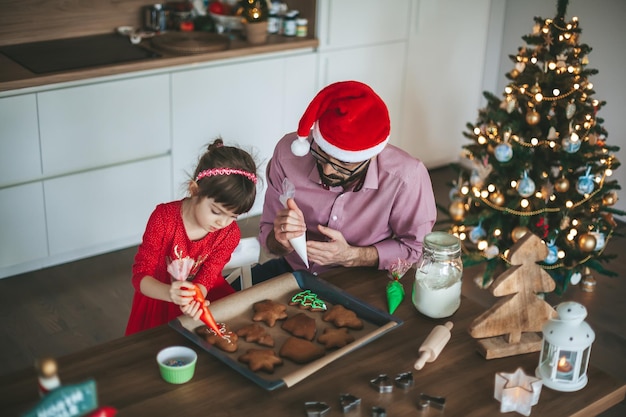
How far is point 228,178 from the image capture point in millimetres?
2090

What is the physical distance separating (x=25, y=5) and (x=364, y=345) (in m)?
2.71

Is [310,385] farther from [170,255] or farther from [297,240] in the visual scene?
[170,255]

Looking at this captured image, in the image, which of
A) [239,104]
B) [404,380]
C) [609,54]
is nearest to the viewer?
[404,380]

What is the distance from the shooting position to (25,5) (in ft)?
12.4

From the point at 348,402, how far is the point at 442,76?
3395mm

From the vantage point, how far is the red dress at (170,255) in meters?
2.18

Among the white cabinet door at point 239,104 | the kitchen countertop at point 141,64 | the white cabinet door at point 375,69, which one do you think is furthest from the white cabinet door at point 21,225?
the white cabinet door at point 375,69

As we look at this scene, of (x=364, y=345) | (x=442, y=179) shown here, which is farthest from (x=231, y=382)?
(x=442, y=179)

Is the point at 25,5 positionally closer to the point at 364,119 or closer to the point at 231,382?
the point at 364,119

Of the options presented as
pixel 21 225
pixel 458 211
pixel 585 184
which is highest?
pixel 585 184

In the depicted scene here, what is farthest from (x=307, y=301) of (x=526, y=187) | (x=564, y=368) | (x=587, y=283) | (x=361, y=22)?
(x=361, y=22)

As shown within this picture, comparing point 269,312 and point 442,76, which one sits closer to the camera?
point 269,312

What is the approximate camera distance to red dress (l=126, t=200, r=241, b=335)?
2.18 m

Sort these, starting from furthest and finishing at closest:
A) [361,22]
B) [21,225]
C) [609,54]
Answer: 1. [609,54]
2. [361,22]
3. [21,225]
